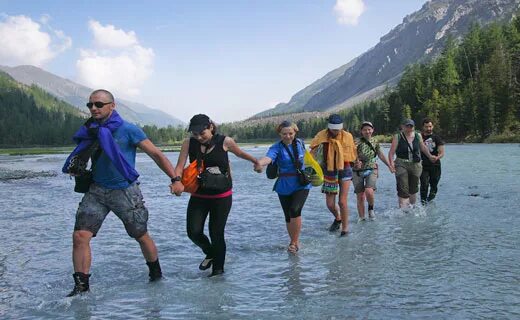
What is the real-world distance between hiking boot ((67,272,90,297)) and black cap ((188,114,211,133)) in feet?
7.79

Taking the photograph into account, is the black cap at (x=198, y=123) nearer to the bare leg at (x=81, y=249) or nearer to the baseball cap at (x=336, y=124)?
the bare leg at (x=81, y=249)

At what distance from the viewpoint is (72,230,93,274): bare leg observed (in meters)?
5.95

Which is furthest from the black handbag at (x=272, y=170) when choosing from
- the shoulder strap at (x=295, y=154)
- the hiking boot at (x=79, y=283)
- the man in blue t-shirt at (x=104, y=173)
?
the hiking boot at (x=79, y=283)

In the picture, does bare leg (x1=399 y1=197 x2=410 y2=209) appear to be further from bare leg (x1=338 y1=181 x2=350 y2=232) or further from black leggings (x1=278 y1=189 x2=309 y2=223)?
black leggings (x1=278 y1=189 x2=309 y2=223)

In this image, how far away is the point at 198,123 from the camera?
6.64 meters

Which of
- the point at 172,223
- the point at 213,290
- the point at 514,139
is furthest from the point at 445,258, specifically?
the point at 514,139

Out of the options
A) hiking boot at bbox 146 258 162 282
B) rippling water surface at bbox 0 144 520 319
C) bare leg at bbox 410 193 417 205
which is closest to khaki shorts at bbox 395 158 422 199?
bare leg at bbox 410 193 417 205

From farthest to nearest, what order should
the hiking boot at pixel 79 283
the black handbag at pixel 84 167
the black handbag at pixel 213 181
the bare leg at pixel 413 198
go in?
1. the bare leg at pixel 413 198
2. the black handbag at pixel 213 181
3. the hiking boot at pixel 79 283
4. the black handbag at pixel 84 167

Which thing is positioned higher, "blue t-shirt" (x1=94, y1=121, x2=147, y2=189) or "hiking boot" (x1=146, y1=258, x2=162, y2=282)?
"blue t-shirt" (x1=94, y1=121, x2=147, y2=189)

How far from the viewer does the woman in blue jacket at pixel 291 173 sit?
8.31 metres

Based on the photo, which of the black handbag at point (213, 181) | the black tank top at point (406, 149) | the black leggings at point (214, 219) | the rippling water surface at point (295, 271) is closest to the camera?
the rippling water surface at point (295, 271)

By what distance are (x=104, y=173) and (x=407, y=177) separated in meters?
8.98

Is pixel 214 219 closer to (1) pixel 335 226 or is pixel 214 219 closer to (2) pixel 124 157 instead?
(2) pixel 124 157

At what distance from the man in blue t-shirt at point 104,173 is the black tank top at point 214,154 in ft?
2.47
